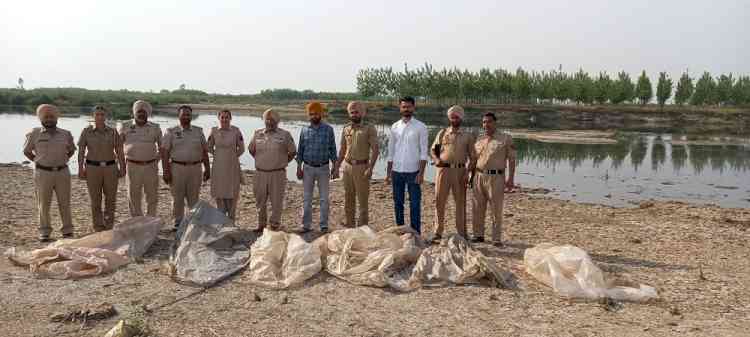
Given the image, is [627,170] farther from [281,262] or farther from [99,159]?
[99,159]

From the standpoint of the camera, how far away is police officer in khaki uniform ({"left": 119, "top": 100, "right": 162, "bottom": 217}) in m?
6.96

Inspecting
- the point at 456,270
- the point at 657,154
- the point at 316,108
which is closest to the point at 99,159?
the point at 316,108

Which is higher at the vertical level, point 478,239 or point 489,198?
point 489,198

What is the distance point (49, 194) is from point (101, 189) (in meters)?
0.59

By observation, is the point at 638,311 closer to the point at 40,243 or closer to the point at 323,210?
the point at 323,210

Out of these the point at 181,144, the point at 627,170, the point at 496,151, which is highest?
the point at 181,144

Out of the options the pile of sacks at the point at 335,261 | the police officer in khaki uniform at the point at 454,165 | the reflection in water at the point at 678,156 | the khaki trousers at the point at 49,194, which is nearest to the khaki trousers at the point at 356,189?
the police officer in khaki uniform at the point at 454,165

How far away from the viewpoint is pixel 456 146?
699 centimetres

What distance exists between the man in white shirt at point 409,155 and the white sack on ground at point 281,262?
1.68 m

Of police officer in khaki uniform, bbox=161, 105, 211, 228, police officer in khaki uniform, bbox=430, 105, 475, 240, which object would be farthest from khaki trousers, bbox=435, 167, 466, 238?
police officer in khaki uniform, bbox=161, 105, 211, 228

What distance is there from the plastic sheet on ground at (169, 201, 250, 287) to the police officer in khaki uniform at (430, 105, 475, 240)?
2534 millimetres

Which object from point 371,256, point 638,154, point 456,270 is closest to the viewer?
point 456,270

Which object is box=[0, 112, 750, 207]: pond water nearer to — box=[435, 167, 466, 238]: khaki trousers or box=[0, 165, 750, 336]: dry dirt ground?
box=[435, 167, 466, 238]: khaki trousers

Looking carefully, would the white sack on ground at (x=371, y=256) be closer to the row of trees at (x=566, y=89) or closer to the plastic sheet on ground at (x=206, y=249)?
the plastic sheet on ground at (x=206, y=249)
